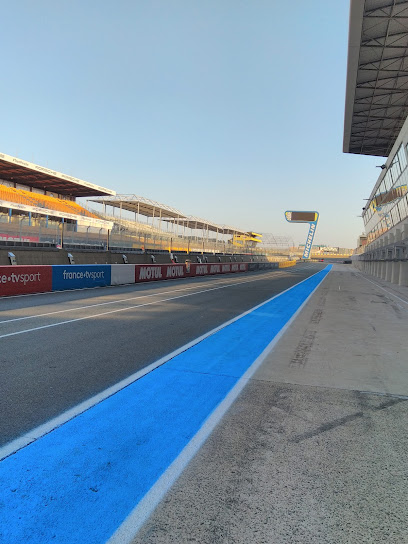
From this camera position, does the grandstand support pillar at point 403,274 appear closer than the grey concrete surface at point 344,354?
No

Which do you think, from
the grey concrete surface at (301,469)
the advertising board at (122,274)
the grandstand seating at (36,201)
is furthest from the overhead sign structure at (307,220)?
the grey concrete surface at (301,469)

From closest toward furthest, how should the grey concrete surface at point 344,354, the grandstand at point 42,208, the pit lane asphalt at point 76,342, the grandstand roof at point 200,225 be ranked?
the pit lane asphalt at point 76,342 → the grey concrete surface at point 344,354 → the grandstand at point 42,208 → the grandstand roof at point 200,225

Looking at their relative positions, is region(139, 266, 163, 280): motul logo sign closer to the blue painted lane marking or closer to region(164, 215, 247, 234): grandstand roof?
the blue painted lane marking

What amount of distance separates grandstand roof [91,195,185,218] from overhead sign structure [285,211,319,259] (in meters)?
59.8

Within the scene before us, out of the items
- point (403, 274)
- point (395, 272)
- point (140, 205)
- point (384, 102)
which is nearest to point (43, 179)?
point (140, 205)

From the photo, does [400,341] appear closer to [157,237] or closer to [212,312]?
[212,312]

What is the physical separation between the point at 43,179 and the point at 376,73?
43.0 m

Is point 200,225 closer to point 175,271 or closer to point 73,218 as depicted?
point 73,218

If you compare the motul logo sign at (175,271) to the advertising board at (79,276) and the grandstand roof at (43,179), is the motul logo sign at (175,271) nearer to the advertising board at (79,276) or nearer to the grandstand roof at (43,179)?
the advertising board at (79,276)

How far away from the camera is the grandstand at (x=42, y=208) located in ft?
66.5

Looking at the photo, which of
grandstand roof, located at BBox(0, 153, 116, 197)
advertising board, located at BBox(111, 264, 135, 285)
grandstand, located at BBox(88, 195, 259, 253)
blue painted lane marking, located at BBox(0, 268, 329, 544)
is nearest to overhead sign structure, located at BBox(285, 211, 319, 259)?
grandstand, located at BBox(88, 195, 259, 253)

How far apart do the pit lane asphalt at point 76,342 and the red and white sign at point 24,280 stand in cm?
72

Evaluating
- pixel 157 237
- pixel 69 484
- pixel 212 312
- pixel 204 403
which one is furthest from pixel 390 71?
pixel 69 484

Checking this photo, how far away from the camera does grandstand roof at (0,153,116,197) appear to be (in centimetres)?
4471
